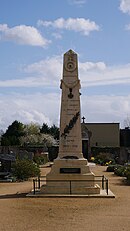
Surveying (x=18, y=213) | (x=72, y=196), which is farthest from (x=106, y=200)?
(x=18, y=213)

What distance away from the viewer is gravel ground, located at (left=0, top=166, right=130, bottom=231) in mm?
12539

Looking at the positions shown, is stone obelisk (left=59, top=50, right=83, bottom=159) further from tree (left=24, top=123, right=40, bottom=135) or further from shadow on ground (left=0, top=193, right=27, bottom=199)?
tree (left=24, top=123, right=40, bottom=135)

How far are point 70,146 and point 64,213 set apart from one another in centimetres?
645

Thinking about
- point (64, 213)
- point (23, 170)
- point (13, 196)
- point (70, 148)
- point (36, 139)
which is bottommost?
point (64, 213)

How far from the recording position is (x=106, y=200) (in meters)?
17.8

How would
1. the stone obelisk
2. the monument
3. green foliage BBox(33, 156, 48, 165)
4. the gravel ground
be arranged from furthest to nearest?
green foliage BBox(33, 156, 48, 165), the stone obelisk, the monument, the gravel ground

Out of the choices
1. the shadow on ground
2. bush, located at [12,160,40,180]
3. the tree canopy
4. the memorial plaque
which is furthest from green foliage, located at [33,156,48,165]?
the shadow on ground

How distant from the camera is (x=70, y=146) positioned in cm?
2084

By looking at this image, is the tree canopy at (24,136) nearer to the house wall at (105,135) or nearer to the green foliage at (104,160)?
the house wall at (105,135)

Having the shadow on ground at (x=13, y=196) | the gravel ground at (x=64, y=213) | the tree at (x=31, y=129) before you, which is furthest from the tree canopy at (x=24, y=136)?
the gravel ground at (x=64, y=213)

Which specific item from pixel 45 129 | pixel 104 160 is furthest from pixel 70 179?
pixel 45 129

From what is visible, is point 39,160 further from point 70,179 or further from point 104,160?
point 70,179

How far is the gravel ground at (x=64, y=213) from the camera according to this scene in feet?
41.1

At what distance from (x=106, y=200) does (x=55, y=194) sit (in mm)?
2575
